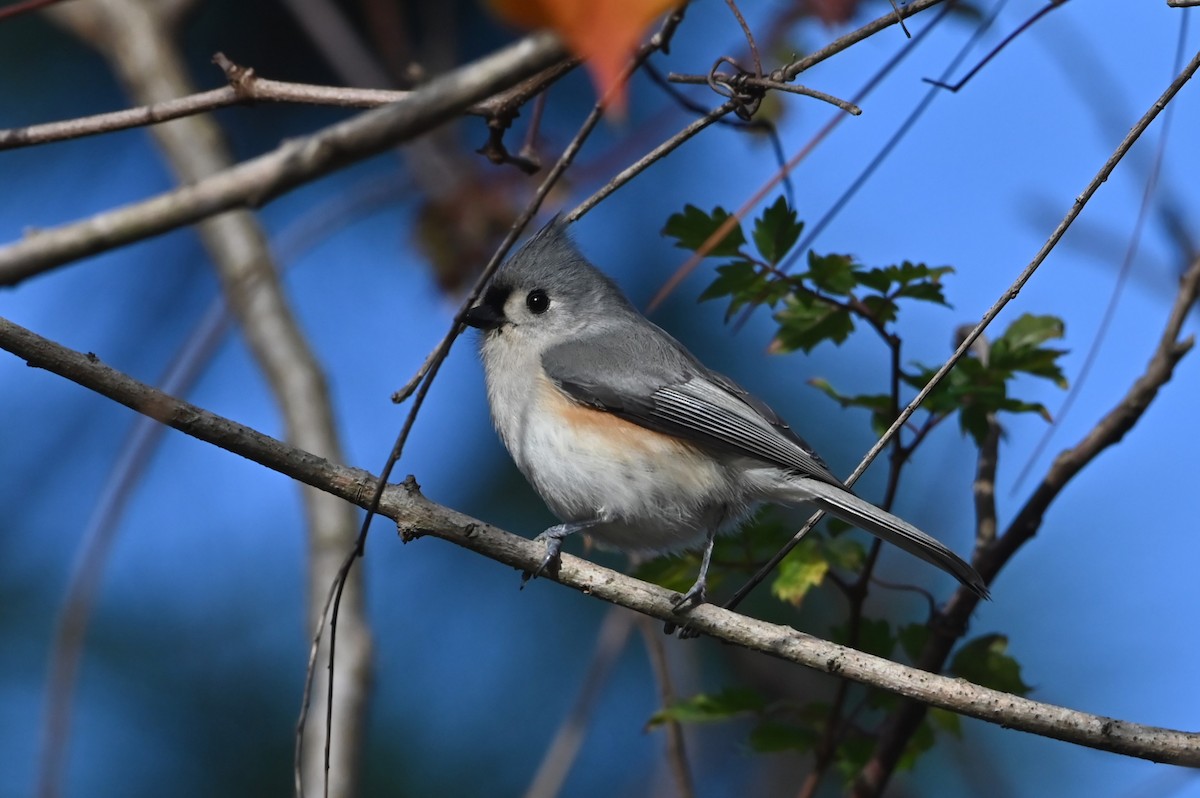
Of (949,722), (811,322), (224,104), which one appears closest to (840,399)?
(811,322)

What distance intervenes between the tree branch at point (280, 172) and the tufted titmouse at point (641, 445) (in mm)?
1497

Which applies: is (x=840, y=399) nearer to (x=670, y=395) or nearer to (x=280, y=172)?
(x=670, y=395)

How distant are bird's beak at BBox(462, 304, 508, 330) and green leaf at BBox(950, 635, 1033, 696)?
1.33 m

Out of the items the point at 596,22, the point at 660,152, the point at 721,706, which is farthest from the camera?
the point at 721,706

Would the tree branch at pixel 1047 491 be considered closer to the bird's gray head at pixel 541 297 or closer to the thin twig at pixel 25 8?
the bird's gray head at pixel 541 297

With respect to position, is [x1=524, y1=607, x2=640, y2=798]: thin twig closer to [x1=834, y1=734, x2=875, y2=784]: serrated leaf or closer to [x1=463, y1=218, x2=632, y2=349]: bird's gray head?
[x1=834, y1=734, x2=875, y2=784]: serrated leaf

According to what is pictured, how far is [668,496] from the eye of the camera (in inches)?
94.9

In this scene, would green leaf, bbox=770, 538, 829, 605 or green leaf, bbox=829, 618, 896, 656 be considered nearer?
green leaf, bbox=770, 538, 829, 605

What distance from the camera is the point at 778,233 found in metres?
2.10

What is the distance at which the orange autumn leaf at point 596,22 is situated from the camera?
28.8 inches

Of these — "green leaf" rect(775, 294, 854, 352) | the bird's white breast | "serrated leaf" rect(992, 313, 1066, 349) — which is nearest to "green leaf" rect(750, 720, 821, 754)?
the bird's white breast

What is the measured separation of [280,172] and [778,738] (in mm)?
1620

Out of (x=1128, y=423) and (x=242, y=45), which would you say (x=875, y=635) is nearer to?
(x=1128, y=423)

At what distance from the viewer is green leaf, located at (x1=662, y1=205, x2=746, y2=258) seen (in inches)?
82.9
